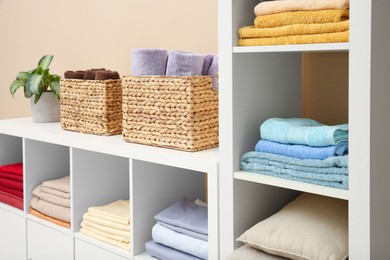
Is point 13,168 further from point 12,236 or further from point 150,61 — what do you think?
point 150,61

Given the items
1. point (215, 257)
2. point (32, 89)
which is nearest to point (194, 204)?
point (215, 257)

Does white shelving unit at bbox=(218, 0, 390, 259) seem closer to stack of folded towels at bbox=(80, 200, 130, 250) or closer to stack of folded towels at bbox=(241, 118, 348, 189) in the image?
stack of folded towels at bbox=(241, 118, 348, 189)

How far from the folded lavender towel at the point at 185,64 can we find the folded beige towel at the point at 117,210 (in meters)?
0.49

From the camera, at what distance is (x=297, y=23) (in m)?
1.23

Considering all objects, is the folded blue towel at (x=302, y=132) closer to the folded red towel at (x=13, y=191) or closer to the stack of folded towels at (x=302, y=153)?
the stack of folded towels at (x=302, y=153)

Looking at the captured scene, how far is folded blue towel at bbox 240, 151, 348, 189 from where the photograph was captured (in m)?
1.17

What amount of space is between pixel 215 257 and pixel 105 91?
0.72m

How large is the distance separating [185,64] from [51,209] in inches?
30.6

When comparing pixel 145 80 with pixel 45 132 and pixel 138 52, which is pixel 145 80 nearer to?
pixel 138 52

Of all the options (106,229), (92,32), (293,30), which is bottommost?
(106,229)

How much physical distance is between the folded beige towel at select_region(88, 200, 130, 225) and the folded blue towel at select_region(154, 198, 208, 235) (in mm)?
155

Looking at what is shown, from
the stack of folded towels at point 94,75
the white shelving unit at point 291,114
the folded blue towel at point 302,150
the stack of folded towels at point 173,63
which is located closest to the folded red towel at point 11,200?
the stack of folded towels at point 94,75

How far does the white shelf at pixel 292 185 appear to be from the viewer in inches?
45.5

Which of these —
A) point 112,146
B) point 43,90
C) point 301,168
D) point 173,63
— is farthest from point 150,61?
point 43,90
